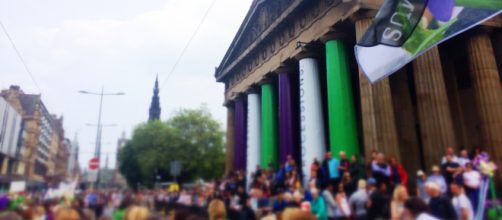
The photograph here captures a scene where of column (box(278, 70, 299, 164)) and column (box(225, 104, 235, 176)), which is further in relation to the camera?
column (box(225, 104, 235, 176))

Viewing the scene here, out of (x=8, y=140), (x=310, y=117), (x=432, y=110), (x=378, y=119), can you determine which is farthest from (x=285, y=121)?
(x=8, y=140)

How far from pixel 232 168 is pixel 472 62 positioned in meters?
17.8

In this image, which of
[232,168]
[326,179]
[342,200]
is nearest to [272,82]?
[232,168]

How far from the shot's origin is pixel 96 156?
28.9 ft

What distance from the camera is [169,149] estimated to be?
10266 mm

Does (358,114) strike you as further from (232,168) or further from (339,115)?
(232,168)

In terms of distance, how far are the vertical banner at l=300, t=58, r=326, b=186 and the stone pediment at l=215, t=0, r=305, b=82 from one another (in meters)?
3.79

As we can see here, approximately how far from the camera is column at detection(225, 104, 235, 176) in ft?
91.8

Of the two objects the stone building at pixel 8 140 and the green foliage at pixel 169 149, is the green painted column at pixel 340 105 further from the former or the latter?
the stone building at pixel 8 140

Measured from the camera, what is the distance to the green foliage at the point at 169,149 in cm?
1041

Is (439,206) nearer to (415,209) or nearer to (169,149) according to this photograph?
(415,209)

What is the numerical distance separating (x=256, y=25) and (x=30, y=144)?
62.8ft

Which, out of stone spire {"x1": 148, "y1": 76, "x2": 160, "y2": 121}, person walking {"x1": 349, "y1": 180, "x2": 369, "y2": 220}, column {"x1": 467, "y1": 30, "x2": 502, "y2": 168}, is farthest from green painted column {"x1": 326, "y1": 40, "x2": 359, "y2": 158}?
stone spire {"x1": 148, "y1": 76, "x2": 160, "y2": 121}

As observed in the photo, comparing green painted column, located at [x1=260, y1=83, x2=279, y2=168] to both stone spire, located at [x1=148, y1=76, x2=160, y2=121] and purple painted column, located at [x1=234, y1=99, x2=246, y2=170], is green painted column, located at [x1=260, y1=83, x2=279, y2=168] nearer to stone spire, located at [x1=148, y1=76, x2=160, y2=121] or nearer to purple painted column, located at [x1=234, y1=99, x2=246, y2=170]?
purple painted column, located at [x1=234, y1=99, x2=246, y2=170]
